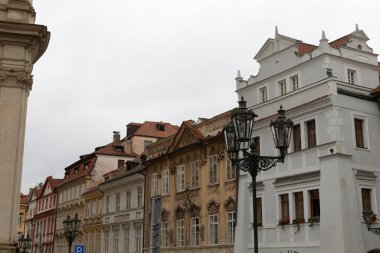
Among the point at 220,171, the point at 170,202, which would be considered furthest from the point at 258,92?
the point at 170,202

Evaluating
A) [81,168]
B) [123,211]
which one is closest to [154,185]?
[123,211]

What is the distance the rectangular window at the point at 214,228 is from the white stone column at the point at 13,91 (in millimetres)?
16124

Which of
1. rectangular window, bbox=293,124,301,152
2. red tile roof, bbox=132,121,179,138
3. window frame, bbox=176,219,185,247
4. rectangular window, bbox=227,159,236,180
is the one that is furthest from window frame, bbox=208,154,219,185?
red tile roof, bbox=132,121,179,138

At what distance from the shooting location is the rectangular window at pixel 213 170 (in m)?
32.4

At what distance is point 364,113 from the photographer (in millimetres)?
25922

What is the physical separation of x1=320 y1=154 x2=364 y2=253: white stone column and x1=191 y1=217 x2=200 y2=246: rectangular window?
10695 millimetres

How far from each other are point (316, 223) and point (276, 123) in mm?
12369

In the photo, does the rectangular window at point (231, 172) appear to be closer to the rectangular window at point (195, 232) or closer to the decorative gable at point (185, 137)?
the decorative gable at point (185, 137)

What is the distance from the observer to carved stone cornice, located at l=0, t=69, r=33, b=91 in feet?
57.6

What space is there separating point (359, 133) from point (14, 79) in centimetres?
1538

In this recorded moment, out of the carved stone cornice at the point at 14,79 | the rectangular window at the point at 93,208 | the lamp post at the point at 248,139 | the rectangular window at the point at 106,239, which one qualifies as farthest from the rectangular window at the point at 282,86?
the rectangular window at the point at 93,208

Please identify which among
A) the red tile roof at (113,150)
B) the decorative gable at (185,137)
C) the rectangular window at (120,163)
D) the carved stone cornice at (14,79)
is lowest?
the carved stone cornice at (14,79)

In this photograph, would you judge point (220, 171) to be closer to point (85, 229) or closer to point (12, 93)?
point (12, 93)

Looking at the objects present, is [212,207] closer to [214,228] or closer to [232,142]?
[214,228]
